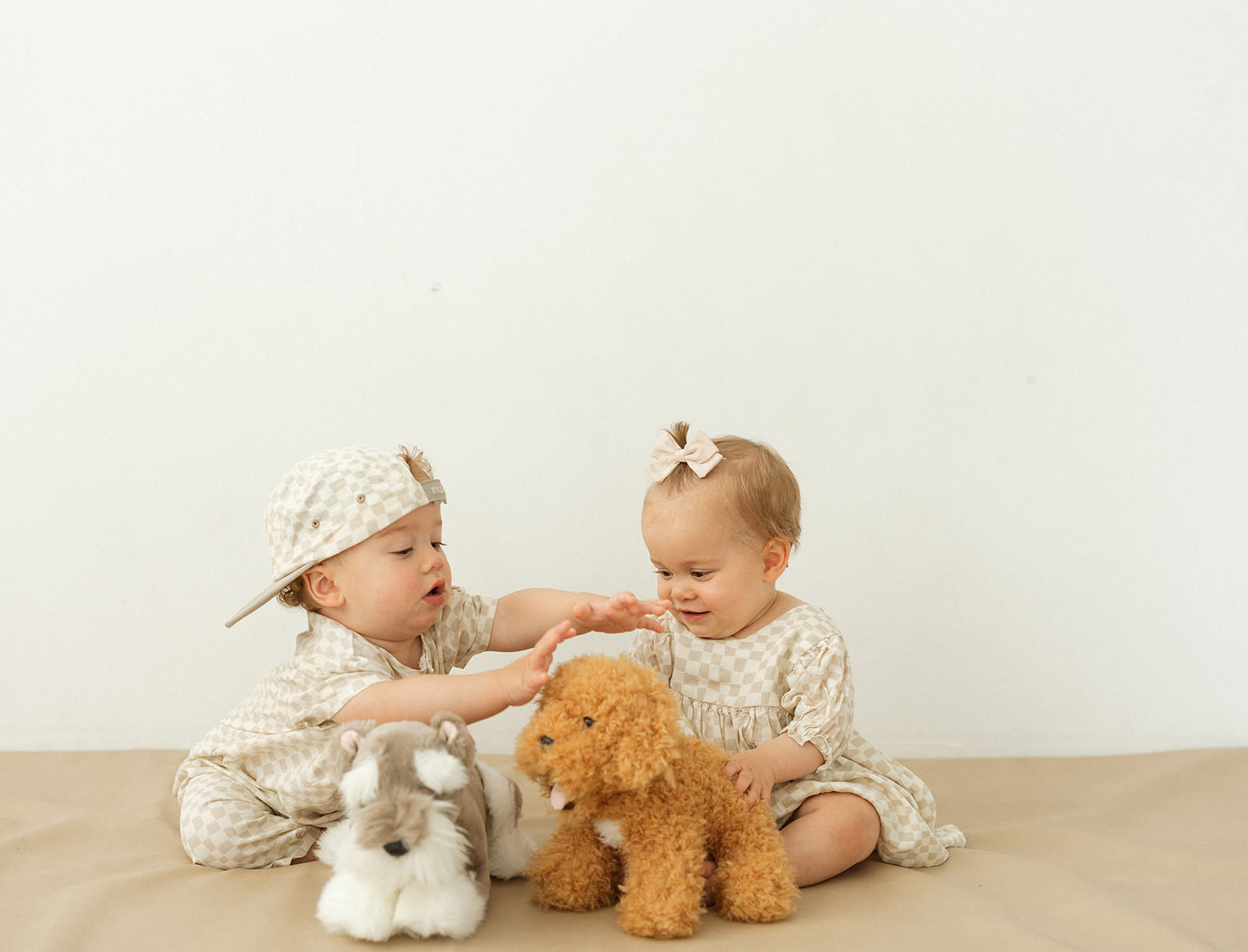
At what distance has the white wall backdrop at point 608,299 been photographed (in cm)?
204

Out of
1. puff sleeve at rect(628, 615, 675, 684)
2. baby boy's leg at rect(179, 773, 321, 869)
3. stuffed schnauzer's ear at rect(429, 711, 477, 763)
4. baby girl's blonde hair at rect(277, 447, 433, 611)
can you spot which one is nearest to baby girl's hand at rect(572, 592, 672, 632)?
puff sleeve at rect(628, 615, 675, 684)

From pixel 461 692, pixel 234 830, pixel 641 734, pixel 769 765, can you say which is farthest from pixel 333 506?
pixel 769 765

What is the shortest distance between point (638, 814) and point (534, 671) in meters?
0.20

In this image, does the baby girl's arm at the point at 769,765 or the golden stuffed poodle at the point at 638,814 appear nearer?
the golden stuffed poodle at the point at 638,814

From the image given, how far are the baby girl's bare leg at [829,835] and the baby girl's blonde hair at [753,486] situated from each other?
0.35 metres

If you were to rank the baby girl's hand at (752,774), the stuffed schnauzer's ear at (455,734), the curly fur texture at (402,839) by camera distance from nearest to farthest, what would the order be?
1. the curly fur texture at (402,839)
2. the stuffed schnauzer's ear at (455,734)
3. the baby girl's hand at (752,774)

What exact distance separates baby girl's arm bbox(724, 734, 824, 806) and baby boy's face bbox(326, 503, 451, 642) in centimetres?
47

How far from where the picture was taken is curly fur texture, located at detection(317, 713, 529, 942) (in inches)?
41.3

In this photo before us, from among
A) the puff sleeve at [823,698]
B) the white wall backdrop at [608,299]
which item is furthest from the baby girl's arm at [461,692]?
the white wall backdrop at [608,299]

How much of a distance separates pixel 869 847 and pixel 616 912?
1.18ft

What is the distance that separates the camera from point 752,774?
127 cm

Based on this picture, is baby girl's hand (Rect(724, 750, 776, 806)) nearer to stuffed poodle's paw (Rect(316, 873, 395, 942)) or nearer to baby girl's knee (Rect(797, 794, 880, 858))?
baby girl's knee (Rect(797, 794, 880, 858))

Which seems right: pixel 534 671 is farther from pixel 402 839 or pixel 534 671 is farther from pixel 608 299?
pixel 608 299

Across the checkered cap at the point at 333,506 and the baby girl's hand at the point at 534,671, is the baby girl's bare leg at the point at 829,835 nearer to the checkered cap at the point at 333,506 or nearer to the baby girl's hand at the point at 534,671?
the baby girl's hand at the point at 534,671
